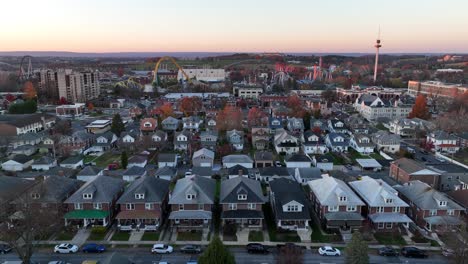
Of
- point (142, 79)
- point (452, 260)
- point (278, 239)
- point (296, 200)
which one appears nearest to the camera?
point (452, 260)

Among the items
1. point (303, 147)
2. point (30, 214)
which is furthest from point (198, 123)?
point (30, 214)

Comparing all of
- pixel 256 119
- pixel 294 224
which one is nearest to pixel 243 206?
pixel 294 224

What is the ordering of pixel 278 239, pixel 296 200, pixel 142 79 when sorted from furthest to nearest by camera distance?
pixel 142 79 < pixel 296 200 < pixel 278 239

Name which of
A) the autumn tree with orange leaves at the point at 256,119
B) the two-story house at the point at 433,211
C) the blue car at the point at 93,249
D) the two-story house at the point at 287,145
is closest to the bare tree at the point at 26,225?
the blue car at the point at 93,249

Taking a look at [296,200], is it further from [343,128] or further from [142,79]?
[142,79]

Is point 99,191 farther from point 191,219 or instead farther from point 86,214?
point 191,219
